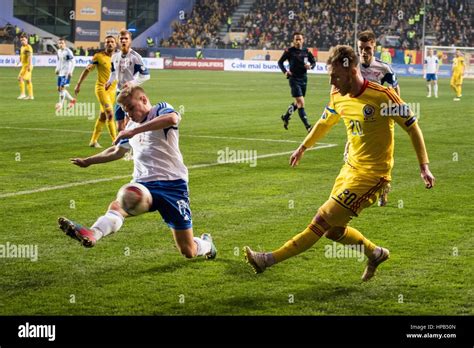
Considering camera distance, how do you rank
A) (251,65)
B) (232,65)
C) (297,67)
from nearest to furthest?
(297,67)
(251,65)
(232,65)

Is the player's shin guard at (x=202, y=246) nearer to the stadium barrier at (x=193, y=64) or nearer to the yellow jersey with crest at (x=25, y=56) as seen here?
the yellow jersey with crest at (x=25, y=56)

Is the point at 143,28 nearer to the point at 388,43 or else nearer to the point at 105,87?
the point at 388,43

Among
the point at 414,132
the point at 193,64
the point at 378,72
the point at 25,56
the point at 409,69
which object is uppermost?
the point at 378,72

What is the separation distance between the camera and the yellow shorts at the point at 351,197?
25.8 ft

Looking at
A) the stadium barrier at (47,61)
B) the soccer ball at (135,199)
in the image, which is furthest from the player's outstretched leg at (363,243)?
the stadium barrier at (47,61)

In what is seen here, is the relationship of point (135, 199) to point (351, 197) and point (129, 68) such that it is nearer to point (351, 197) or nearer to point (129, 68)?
point (351, 197)

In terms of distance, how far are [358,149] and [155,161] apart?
177 cm

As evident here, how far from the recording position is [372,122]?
25.7 feet

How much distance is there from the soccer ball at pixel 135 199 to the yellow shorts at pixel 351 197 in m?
1.49

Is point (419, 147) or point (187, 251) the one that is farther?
point (187, 251)

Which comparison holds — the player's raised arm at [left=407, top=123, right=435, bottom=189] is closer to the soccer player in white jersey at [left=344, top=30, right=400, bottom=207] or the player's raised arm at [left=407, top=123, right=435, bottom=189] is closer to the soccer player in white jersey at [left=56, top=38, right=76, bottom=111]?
the soccer player in white jersey at [left=344, top=30, right=400, bottom=207]

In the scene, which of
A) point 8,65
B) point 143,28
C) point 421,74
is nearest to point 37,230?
point 8,65

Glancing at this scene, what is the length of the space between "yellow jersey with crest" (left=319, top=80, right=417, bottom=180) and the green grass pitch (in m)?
1.10

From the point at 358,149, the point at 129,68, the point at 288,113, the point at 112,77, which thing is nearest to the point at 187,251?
the point at 358,149
